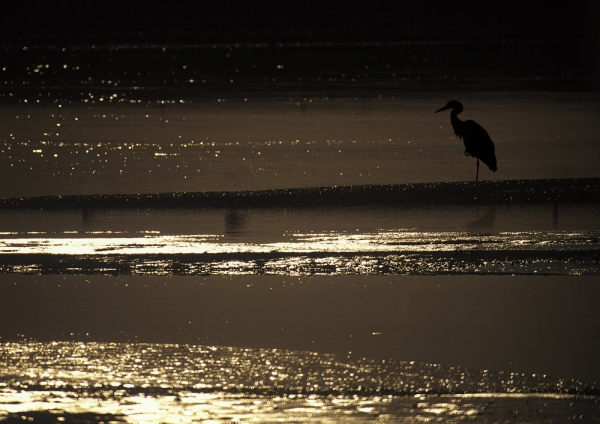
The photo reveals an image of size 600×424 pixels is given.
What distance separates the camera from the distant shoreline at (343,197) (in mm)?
12086

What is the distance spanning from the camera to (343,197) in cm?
1255

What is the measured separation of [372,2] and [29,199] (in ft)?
230

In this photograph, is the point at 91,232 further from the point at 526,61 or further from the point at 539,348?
the point at 526,61

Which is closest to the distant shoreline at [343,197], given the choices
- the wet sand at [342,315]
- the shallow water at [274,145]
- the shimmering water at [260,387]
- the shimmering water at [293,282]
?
the shimmering water at [293,282]

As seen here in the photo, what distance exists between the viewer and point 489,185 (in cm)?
1355

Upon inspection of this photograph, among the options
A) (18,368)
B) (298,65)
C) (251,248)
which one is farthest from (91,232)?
(298,65)

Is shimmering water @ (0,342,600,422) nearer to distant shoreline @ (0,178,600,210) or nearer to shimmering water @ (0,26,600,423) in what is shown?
shimmering water @ (0,26,600,423)

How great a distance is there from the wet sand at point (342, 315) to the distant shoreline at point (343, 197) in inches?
148

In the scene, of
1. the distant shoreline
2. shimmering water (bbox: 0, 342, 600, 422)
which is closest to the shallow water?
the distant shoreline

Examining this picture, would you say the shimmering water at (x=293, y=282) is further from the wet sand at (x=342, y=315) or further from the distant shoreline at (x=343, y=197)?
the distant shoreline at (x=343, y=197)

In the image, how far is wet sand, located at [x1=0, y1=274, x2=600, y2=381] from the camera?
21.1ft

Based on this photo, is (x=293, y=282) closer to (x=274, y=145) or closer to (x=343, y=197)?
(x=343, y=197)

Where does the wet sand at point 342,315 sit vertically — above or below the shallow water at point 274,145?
below

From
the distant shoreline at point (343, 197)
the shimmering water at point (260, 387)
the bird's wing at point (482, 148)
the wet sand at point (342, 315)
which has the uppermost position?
the bird's wing at point (482, 148)
